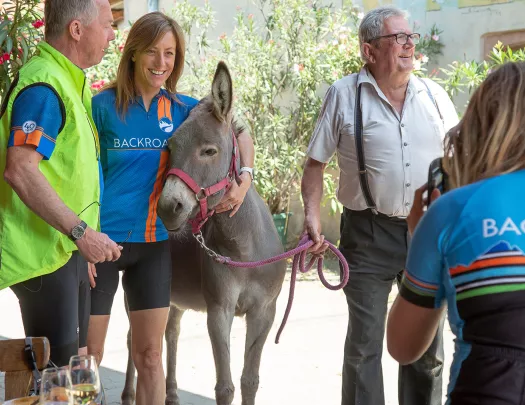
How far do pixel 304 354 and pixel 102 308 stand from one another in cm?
278

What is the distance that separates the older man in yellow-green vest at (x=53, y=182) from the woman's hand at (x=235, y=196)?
98 centimetres

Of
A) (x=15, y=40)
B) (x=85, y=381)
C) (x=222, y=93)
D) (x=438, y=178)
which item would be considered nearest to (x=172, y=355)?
(x=222, y=93)

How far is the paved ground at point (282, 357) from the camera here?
5.57 meters

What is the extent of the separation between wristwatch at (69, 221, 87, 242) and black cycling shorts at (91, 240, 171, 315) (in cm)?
80

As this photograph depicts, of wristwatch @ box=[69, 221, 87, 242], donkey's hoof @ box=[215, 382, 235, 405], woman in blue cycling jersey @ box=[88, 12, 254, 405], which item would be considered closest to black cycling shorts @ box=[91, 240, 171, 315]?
woman in blue cycling jersey @ box=[88, 12, 254, 405]

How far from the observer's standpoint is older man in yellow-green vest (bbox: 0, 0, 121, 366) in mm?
3066

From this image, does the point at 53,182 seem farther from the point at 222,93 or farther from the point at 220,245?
the point at 220,245

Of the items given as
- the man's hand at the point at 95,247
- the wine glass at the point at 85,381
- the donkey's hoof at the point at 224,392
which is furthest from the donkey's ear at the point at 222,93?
the wine glass at the point at 85,381

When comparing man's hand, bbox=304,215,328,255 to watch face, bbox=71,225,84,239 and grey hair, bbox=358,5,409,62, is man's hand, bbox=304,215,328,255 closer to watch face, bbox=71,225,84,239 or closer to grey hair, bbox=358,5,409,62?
grey hair, bbox=358,5,409,62

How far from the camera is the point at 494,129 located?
198 cm

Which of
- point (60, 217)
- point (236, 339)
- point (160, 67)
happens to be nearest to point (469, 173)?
point (60, 217)

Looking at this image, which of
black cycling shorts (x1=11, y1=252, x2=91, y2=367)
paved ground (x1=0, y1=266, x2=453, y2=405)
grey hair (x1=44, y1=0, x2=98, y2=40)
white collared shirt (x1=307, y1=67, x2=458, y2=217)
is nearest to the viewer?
black cycling shorts (x1=11, y1=252, x2=91, y2=367)

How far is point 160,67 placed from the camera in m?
3.89

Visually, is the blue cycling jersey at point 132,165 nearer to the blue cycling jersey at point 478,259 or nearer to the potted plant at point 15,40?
the potted plant at point 15,40
